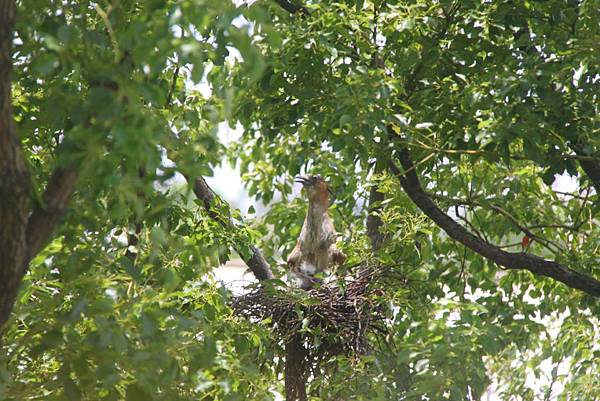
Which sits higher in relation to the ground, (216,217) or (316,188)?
(316,188)

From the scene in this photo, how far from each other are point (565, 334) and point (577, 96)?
90.1 inches

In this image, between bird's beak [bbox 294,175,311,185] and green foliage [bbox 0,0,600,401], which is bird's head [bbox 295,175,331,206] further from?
green foliage [bbox 0,0,600,401]

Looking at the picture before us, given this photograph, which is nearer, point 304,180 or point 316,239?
point 316,239

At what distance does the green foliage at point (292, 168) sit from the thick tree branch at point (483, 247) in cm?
16

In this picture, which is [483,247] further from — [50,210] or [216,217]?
[50,210]

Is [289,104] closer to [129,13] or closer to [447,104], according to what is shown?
[447,104]

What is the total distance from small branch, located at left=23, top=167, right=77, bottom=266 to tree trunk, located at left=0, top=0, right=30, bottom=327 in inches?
1.7

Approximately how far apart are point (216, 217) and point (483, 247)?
5.00 ft

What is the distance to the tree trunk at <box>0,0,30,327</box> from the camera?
2551 mm

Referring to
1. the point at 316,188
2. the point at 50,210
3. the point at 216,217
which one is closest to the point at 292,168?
the point at 316,188

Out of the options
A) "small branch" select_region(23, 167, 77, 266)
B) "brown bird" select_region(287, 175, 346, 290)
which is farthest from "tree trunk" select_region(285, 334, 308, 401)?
"small branch" select_region(23, 167, 77, 266)

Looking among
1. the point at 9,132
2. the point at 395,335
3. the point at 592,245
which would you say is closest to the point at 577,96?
Answer: the point at 592,245

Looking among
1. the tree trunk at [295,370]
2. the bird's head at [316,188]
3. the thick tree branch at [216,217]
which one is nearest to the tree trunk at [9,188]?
the thick tree branch at [216,217]

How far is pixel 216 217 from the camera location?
581 centimetres
